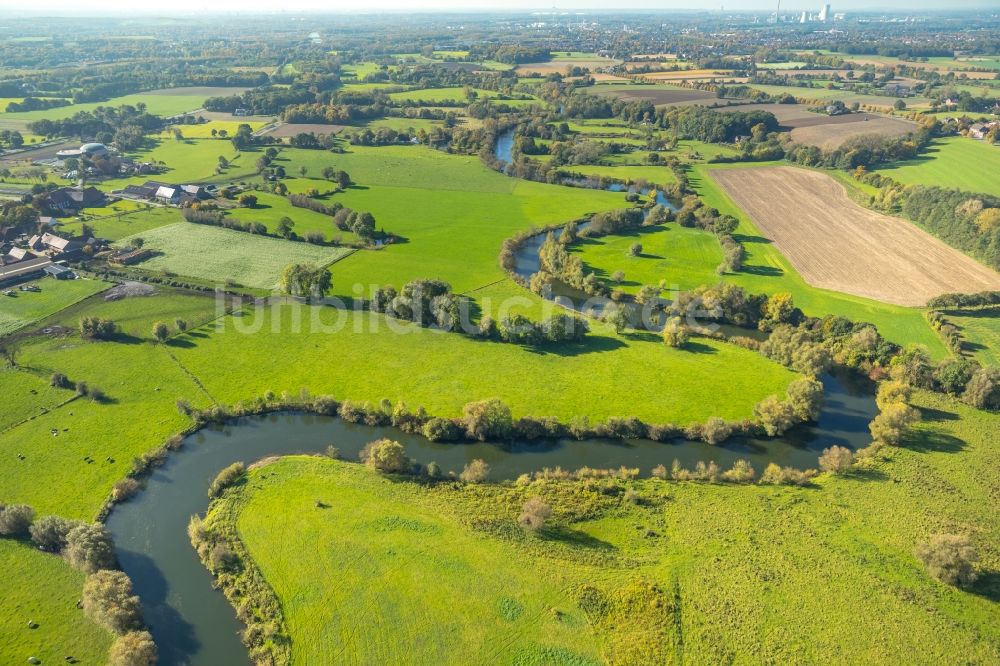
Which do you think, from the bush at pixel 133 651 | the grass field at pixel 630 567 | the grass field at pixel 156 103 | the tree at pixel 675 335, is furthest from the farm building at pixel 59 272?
the grass field at pixel 156 103

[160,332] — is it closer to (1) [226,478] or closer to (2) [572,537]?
(1) [226,478]

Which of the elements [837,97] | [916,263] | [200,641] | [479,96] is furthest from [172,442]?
[837,97]

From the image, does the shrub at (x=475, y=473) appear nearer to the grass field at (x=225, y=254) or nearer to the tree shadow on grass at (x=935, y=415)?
the tree shadow on grass at (x=935, y=415)

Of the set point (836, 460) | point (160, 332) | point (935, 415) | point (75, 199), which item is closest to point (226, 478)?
point (160, 332)

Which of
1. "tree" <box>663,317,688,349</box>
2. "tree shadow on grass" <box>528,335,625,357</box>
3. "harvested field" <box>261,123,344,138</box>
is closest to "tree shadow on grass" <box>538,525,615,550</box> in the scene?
"tree shadow on grass" <box>528,335,625,357</box>

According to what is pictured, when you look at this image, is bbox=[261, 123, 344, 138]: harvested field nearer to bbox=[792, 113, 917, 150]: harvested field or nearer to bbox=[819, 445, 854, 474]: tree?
bbox=[792, 113, 917, 150]: harvested field

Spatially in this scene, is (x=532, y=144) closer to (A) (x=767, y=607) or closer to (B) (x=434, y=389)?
(B) (x=434, y=389)
